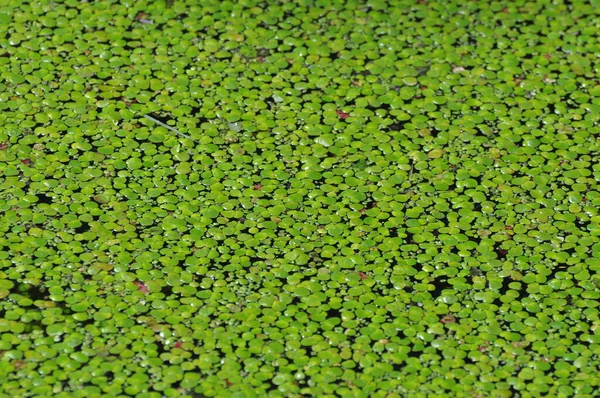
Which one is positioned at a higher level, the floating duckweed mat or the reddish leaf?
the floating duckweed mat

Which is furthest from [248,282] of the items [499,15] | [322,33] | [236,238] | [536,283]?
[499,15]

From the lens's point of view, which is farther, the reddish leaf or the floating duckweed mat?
the reddish leaf

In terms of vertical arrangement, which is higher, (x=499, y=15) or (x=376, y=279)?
(x=499, y=15)

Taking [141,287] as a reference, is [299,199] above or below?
above

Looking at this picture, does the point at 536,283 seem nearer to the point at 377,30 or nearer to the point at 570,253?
the point at 570,253

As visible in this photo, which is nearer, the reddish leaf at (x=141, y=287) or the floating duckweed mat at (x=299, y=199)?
the floating duckweed mat at (x=299, y=199)

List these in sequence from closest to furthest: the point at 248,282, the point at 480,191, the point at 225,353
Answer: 1. the point at 225,353
2. the point at 248,282
3. the point at 480,191

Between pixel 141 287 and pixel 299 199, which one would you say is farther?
pixel 299 199

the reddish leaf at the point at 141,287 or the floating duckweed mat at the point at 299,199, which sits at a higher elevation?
the floating duckweed mat at the point at 299,199
